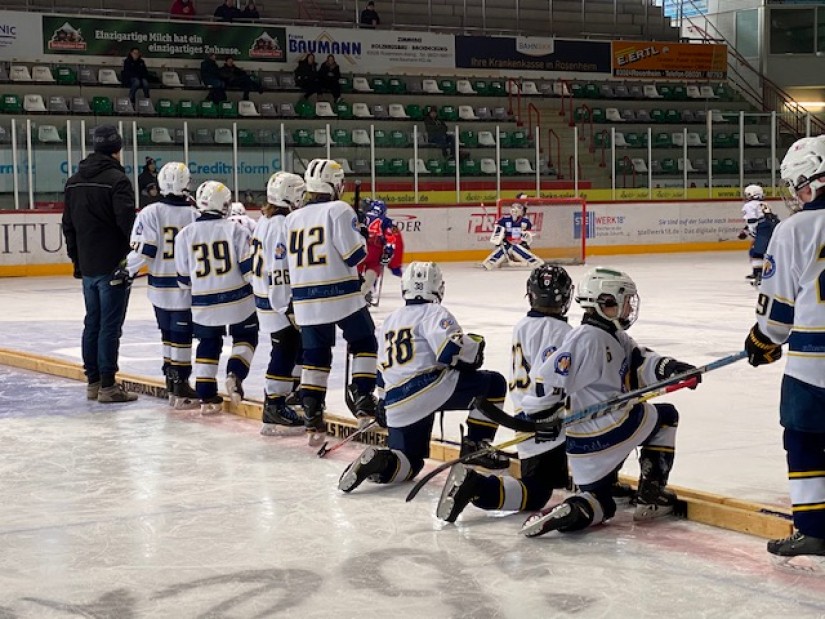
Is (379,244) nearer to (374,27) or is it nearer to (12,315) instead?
(12,315)

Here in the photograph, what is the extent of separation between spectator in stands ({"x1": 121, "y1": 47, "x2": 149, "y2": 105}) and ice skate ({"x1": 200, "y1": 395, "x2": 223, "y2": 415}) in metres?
14.5

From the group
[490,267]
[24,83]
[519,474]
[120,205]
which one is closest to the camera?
[519,474]

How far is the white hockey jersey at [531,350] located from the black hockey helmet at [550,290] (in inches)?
1.4

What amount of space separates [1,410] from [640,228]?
1626 centimetres

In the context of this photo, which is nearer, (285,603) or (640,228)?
(285,603)

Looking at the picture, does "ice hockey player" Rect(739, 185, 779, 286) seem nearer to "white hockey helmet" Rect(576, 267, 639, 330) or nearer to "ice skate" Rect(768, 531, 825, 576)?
"white hockey helmet" Rect(576, 267, 639, 330)

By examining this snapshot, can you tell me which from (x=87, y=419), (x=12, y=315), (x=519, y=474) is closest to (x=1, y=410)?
(x=87, y=419)

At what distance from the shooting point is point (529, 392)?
4.34 m

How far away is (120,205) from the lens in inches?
282

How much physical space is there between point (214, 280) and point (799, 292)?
12.5 feet

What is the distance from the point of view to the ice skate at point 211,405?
6.81 meters

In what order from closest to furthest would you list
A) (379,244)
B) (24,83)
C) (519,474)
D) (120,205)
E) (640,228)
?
(519,474) → (120,205) → (379,244) → (24,83) → (640,228)

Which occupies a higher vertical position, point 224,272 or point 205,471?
point 224,272

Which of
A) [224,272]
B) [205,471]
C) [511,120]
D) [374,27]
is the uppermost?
[374,27]
